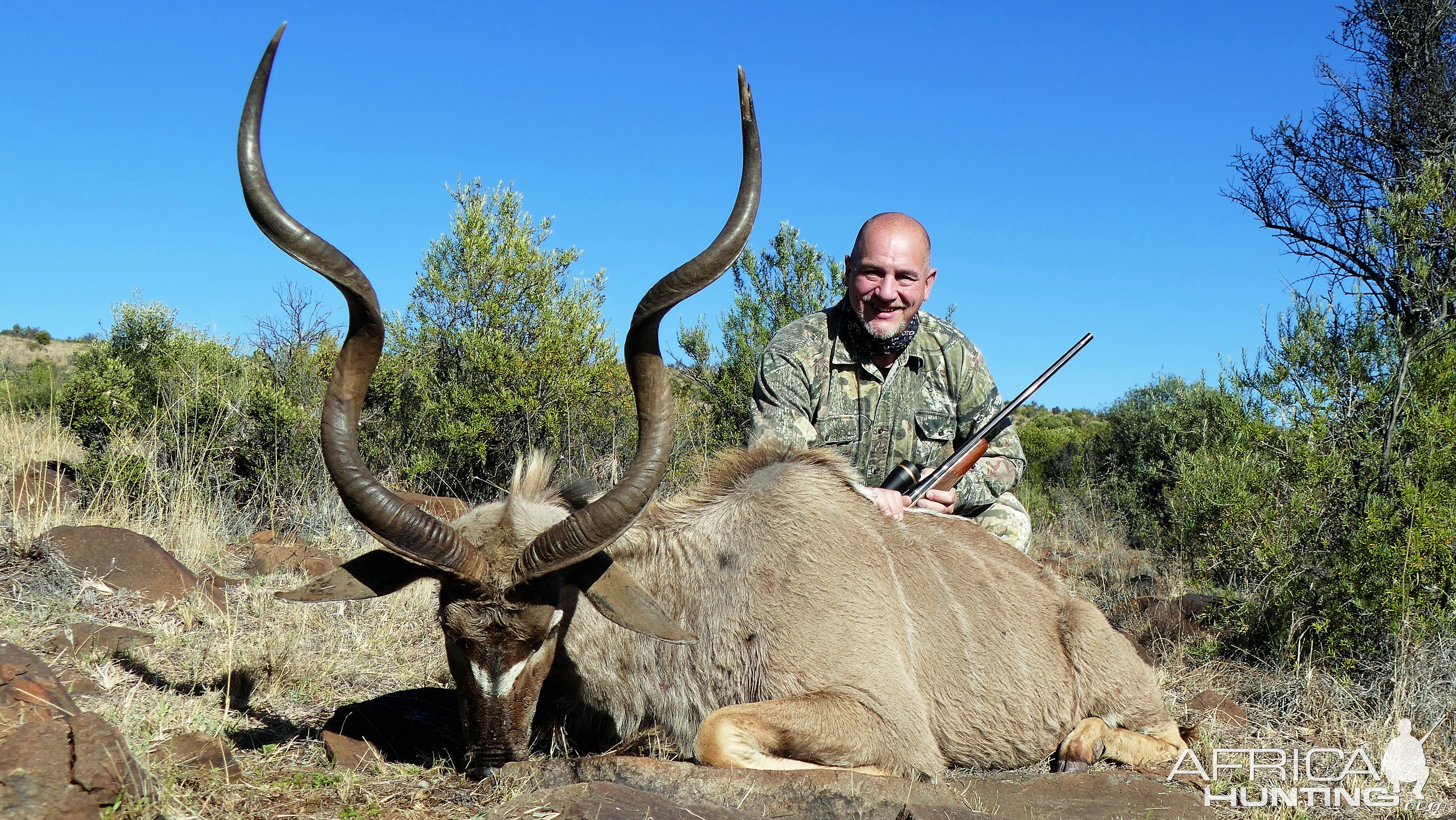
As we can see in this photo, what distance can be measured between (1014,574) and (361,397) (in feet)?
12.6

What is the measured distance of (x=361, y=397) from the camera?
4.51 m

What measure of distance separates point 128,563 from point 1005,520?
20.6 feet

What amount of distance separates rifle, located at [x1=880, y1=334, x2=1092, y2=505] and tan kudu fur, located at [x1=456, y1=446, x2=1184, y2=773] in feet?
1.19

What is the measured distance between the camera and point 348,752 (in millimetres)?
4566

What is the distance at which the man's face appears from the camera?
703 cm

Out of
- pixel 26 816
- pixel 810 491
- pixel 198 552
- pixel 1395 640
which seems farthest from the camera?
pixel 198 552

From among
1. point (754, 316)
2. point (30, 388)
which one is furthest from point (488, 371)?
point (30, 388)

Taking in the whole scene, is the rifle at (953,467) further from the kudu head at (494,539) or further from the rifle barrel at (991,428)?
the kudu head at (494,539)

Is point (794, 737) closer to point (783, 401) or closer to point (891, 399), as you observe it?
point (783, 401)

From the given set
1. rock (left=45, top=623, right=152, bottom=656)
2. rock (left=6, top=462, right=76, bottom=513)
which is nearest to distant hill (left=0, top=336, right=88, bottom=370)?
rock (left=6, top=462, right=76, bottom=513)

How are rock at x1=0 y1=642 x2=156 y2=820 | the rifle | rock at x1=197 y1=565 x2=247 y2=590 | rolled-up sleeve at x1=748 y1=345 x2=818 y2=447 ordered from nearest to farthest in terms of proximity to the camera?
rock at x1=0 y1=642 x2=156 y2=820, the rifle, rolled-up sleeve at x1=748 y1=345 x2=818 y2=447, rock at x1=197 y1=565 x2=247 y2=590

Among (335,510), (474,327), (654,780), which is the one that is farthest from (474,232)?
(654,780)

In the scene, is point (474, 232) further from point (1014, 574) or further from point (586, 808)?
point (586, 808)

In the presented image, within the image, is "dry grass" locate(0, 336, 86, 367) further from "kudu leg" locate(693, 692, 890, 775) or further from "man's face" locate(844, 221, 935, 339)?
"kudu leg" locate(693, 692, 890, 775)
